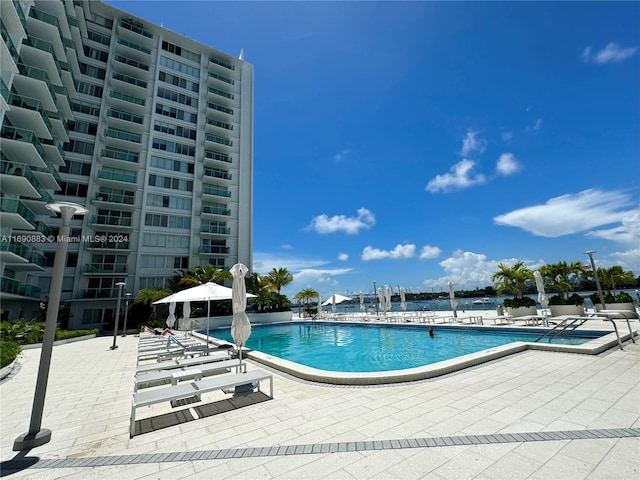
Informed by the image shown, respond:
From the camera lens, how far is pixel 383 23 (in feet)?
40.8

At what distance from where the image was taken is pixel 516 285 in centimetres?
1966

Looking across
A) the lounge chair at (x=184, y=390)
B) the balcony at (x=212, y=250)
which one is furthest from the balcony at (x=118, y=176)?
the lounge chair at (x=184, y=390)

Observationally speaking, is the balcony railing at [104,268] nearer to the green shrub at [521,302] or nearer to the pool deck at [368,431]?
the pool deck at [368,431]

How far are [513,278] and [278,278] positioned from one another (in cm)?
2507

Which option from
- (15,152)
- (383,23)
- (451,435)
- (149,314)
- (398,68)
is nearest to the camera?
(451,435)

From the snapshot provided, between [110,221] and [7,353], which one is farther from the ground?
[110,221]

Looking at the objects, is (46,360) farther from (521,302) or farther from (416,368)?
(521,302)

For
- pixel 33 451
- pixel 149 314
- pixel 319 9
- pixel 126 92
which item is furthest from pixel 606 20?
pixel 126 92

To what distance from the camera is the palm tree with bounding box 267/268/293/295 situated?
3538 centimetres

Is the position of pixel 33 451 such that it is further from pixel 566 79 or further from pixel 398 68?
pixel 566 79

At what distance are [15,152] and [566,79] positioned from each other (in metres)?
32.4

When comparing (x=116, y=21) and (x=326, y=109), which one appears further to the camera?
(x=116, y=21)

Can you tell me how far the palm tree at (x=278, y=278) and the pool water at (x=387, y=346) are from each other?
A: 16.6 m

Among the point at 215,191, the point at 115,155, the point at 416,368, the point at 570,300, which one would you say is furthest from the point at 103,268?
the point at 570,300
